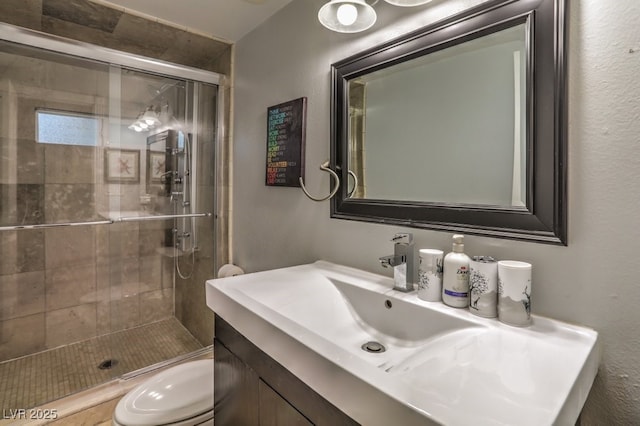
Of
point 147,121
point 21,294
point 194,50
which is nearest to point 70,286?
point 21,294

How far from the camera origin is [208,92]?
224cm

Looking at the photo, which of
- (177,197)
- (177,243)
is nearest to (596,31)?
(177,197)

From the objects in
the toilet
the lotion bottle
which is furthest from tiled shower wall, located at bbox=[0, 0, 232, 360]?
the lotion bottle

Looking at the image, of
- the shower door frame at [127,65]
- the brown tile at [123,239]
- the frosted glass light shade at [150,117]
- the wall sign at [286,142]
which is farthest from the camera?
the brown tile at [123,239]

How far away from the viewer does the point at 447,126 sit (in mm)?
979

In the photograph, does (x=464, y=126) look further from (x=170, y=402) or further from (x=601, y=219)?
(x=170, y=402)

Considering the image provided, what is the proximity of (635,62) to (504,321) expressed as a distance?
62cm

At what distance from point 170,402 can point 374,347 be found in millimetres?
927

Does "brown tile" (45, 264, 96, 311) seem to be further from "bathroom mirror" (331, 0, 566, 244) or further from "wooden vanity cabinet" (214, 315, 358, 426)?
"bathroom mirror" (331, 0, 566, 244)

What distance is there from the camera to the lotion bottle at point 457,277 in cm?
83

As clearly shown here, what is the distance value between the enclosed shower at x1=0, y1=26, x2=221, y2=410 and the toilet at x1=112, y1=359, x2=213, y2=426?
2.58 feet

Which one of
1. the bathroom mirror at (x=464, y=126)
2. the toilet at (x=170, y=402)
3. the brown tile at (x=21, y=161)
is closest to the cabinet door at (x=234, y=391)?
the toilet at (x=170, y=402)

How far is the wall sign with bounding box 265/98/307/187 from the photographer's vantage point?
1510 mm

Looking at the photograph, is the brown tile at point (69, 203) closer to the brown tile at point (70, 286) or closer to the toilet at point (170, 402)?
the brown tile at point (70, 286)
